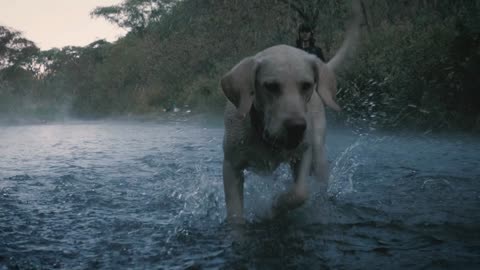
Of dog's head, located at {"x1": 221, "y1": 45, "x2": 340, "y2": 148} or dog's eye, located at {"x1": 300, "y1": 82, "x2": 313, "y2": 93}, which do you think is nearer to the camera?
dog's head, located at {"x1": 221, "y1": 45, "x2": 340, "y2": 148}

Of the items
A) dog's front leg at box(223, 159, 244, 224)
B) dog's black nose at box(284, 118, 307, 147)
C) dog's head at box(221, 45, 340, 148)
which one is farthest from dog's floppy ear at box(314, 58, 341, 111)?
dog's front leg at box(223, 159, 244, 224)

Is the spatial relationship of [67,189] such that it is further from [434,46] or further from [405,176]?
[434,46]

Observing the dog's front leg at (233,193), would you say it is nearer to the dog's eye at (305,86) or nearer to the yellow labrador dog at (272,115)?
the yellow labrador dog at (272,115)

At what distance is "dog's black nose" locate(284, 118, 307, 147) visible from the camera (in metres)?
3.00

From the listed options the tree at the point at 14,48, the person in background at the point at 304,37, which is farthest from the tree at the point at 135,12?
the person in background at the point at 304,37

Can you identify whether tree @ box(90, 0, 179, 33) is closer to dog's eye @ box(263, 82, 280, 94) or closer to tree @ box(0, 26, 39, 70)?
tree @ box(0, 26, 39, 70)

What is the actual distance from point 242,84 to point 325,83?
0.66 m

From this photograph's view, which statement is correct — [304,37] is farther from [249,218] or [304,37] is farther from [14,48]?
[14,48]

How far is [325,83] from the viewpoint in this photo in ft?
11.7

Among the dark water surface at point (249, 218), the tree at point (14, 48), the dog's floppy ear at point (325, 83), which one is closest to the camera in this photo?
the dark water surface at point (249, 218)

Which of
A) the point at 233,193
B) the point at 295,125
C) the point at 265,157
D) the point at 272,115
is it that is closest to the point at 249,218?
the point at 233,193

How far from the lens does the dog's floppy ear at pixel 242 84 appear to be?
3320mm

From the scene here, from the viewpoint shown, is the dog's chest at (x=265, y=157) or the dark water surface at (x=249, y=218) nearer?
the dark water surface at (x=249, y=218)

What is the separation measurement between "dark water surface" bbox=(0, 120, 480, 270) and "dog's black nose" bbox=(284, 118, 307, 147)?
687 millimetres
